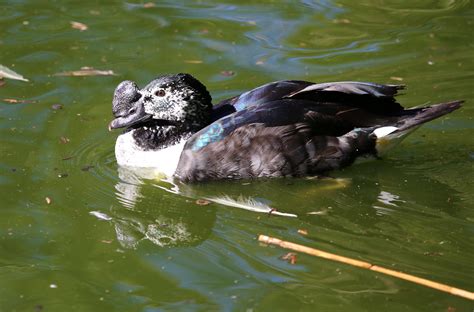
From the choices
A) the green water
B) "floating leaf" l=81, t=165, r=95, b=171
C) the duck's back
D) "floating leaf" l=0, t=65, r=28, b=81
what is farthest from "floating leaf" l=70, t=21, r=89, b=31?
the duck's back

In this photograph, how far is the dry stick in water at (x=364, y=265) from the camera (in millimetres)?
5918

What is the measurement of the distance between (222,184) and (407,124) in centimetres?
158

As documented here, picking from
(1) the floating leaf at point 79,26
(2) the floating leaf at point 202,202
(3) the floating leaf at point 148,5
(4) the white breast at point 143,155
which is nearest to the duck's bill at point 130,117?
(4) the white breast at point 143,155

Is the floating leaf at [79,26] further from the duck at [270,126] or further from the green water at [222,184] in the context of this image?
the duck at [270,126]

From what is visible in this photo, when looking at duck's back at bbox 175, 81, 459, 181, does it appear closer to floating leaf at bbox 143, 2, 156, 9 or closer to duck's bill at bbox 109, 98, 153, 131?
duck's bill at bbox 109, 98, 153, 131

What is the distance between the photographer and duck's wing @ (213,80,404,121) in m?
7.80

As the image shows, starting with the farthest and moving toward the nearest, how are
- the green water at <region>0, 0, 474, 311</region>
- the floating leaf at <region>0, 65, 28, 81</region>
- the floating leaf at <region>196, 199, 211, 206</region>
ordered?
the floating leaf at <region>0, 65, 28, 81</region>, the floating leaf at <region>196, 199, 211, 206</region>, the green water at <region>0, 0, 474, 311</region>

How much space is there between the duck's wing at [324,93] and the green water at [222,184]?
22.4 inches

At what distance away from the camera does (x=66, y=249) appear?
6.75 meters

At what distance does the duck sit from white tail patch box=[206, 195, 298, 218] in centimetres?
30

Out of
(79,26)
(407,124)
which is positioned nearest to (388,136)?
(407,124)

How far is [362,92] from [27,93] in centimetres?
347

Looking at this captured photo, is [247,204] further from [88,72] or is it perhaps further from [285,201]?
[88,72]

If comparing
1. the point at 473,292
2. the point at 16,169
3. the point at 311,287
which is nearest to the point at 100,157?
the point at 16,169
